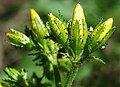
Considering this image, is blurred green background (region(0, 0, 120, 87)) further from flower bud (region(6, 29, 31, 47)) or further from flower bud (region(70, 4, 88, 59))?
flower bud (region(70, 4, 88, 59))

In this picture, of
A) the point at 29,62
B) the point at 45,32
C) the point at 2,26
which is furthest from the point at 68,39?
the point at 2,26

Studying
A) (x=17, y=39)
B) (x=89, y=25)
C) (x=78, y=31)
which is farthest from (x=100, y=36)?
(x=89, y=25)

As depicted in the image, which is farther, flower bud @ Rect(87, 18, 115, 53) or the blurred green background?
the blurred green background

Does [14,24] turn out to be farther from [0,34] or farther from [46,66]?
[46,66]

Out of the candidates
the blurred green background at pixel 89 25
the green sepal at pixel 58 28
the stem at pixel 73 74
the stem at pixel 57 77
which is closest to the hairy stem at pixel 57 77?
the stem at pixel 57 77

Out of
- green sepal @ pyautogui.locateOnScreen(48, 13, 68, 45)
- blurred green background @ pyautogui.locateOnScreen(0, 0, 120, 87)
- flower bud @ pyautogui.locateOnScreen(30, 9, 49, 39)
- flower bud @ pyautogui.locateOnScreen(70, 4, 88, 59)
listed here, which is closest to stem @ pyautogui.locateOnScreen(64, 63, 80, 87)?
flower bud @ pyautogui.locateOnScreen(70, 4, 88, 59)

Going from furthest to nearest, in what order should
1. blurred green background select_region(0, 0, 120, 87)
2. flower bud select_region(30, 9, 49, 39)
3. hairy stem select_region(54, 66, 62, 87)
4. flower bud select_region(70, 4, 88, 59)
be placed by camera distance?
blurred green background select_region(0, 0, 120, 87) < flower bud select_region(30, 9, 49, 39) < hairy stem select_region(54, 66, 62, 87) < flower bud select_region(70, 4, 88, 59)

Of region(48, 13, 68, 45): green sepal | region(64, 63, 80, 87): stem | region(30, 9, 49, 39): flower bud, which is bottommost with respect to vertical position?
region(64, 63, 80, 87): stem

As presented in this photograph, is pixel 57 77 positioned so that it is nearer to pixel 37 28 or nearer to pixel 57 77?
pixel 57 77

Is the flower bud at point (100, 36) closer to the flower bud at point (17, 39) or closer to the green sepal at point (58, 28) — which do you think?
the green sepal at point (58, 28)
